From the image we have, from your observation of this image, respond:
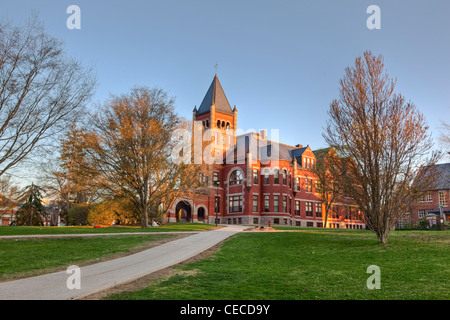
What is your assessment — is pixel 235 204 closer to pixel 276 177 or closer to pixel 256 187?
pixel 256 187

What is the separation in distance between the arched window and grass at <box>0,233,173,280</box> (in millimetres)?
34581

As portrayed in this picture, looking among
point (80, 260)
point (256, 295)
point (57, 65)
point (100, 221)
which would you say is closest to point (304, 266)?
point (256, 295)

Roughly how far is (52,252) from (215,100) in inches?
2031

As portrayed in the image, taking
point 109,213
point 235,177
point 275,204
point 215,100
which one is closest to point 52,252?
point 109,213

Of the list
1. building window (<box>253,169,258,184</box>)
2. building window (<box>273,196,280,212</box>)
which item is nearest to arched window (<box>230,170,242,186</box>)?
building window (<box>253,169,258,184</box>)

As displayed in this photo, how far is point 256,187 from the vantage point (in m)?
52.9

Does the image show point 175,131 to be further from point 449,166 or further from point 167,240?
point 449,166

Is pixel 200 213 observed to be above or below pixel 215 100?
below

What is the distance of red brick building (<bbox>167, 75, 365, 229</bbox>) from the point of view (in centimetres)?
5234

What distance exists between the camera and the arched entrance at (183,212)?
55.8 metres

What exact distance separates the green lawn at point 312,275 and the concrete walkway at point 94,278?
93cm

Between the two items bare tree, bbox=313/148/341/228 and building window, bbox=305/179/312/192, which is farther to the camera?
building window, bbox=305/179/312/192

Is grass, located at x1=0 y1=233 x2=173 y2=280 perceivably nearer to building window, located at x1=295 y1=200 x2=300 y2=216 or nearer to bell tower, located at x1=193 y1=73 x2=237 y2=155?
building window, located at x1=295 y1=200 x2=300 y2=216

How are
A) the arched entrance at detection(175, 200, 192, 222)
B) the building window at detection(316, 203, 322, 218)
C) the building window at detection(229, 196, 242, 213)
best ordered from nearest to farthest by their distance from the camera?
the building window at detection(229, 196, 242, 213) → the arched entrance at detection(175, 200, 192, 222) → the building window at detection(316, 203, 322, 218)
